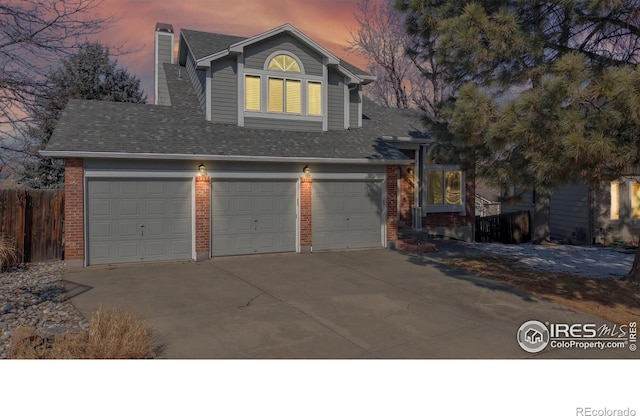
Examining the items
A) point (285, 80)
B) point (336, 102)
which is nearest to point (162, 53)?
point (285, 80)

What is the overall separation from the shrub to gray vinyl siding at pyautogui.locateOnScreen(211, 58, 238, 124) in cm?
967

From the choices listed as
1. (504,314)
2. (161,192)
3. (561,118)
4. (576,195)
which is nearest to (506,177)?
(561,118)

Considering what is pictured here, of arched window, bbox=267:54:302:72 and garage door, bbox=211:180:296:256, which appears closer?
garage door, bbox=211:180:296:256

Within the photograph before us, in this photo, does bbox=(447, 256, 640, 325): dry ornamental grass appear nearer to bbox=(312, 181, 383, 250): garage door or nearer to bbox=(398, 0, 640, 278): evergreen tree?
bbox=(398, 0, 640, 278): evergreen tree

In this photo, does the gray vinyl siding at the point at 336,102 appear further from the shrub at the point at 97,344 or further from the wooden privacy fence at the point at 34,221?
the shrub at the point at 97,344

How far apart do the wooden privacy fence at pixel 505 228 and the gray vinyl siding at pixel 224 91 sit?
12205mm

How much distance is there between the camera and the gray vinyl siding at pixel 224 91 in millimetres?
14922

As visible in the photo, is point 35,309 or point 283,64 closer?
point 35,309

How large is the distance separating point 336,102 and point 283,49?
265 cm

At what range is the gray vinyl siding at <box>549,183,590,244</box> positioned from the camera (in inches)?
822

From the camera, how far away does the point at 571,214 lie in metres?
21.7

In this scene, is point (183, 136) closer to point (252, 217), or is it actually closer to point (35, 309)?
point (252, 217)

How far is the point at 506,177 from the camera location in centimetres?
879

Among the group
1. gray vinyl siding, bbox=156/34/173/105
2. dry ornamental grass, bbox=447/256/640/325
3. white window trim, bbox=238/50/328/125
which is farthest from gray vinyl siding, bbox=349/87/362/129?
gray vinyl siding, bbox=156/34/173/105
